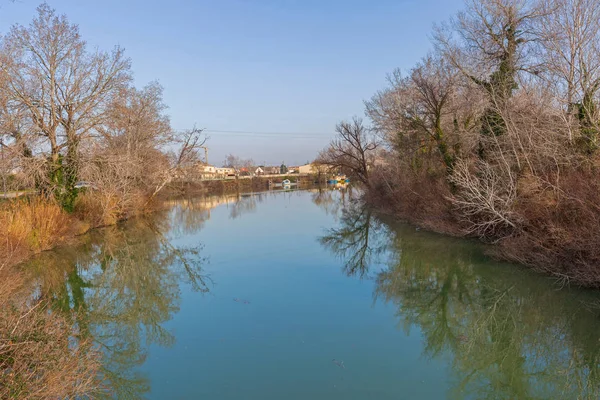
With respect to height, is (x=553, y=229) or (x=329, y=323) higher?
(x=553, y=229)

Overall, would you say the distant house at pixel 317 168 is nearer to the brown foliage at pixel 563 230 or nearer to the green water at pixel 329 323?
the green water at pixel 329 323

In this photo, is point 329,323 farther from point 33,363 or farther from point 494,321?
point 33,363

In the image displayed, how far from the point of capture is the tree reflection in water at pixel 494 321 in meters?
5.52

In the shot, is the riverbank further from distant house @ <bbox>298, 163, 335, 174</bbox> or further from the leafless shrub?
distant house @ <bbox>298, 163, 335, 174</bbox>

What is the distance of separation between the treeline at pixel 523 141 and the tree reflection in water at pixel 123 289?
30.3 feet

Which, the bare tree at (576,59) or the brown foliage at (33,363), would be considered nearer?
the brown foliage at (33,363)

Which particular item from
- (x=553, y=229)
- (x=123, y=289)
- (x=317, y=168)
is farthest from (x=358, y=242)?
(x=317, y=168)

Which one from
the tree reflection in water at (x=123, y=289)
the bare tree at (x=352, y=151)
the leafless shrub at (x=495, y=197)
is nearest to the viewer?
the tree reflection in water at (x=123, y=289)

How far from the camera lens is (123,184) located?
72.9ft

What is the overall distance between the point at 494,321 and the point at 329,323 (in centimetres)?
337

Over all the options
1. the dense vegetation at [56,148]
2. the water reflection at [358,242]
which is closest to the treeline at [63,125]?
the dense vegetation at [56,148]

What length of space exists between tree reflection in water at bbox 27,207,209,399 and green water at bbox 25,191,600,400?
0.04 metres

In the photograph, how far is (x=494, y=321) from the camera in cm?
784

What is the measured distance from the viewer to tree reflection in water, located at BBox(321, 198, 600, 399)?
5.52 metres
